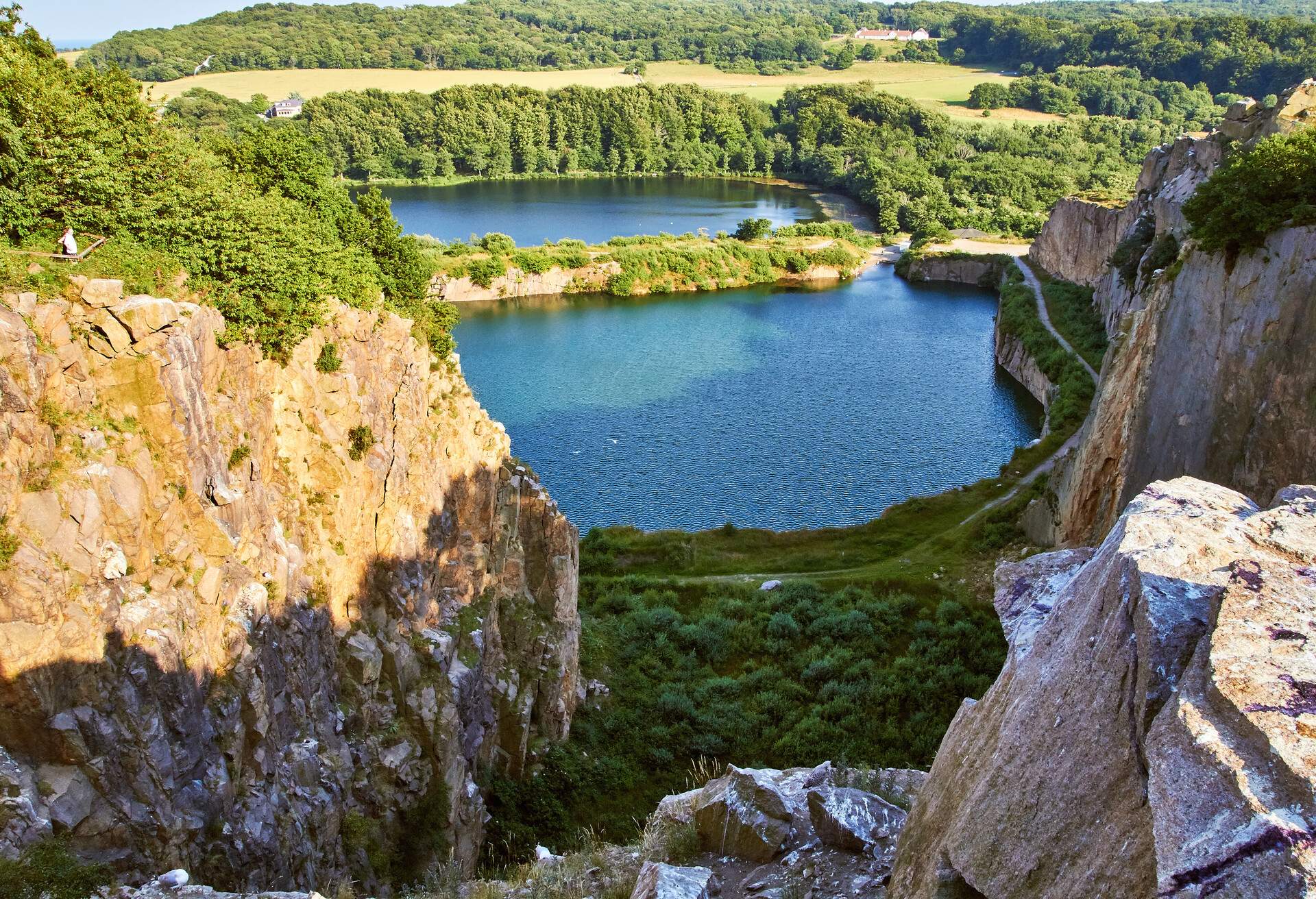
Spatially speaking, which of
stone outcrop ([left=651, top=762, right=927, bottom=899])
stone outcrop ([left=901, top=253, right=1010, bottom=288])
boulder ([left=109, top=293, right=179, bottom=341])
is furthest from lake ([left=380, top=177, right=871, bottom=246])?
stone outcrop ([left=651, top=762, right=927, bottom=899])

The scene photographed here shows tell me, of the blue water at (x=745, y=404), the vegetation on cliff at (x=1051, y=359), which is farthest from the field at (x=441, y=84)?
the blue water at (x=745, y=404)

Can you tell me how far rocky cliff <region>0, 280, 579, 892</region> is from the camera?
39.6 feet

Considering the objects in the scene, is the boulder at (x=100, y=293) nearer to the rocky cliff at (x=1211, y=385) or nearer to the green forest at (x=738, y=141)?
the rocky cliff at (x=1211, y=385)

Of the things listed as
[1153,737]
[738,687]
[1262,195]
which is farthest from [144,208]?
[1262,195]

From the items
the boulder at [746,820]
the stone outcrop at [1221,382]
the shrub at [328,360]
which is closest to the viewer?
the boulder at [746,820]

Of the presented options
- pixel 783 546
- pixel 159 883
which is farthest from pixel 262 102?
pixel 159 883

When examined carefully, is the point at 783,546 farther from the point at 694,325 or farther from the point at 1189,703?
the point at 694,325

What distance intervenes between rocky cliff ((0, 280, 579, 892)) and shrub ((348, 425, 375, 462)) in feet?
0.15

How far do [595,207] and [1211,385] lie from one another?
106 metres

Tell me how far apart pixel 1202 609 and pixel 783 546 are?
105ft

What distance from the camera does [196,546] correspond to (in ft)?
47.2

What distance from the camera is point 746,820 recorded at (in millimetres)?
13680

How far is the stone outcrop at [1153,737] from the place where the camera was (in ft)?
22.0

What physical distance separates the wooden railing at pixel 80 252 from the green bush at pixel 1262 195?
25075mm
